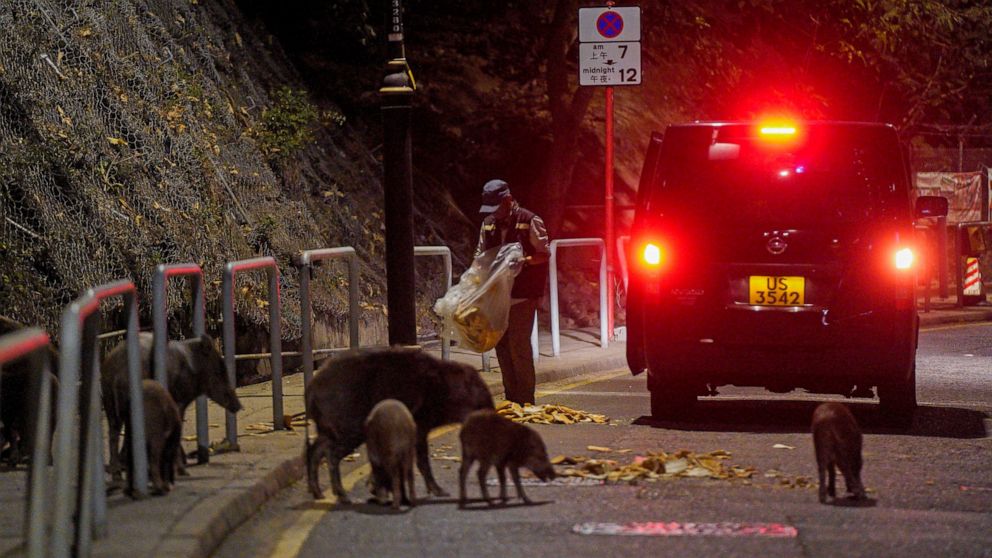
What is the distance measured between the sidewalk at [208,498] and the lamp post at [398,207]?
3.22 ft

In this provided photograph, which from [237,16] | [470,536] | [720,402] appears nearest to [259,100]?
[237,16]

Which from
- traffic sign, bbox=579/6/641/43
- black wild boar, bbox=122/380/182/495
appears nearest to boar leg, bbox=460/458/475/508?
black wild boar, bbox=122/380/182/495

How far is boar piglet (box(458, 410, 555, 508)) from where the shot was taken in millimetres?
8188

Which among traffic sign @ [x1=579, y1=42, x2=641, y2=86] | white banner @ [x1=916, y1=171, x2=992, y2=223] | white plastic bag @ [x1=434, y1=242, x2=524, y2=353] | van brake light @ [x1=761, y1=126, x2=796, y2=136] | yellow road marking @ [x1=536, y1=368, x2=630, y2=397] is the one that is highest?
traffic sign @ [x1=579, y1=42, x2=641, y2=86]

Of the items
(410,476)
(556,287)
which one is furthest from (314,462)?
(556,287)

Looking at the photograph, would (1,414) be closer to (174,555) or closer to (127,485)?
(127,485)

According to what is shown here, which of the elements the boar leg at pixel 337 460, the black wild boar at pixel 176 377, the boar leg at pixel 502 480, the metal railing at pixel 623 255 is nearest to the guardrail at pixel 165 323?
the black wild boar at pixel 176 377

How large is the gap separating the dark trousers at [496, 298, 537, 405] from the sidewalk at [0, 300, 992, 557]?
1.53 metres

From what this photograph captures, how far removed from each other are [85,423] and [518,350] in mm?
6108

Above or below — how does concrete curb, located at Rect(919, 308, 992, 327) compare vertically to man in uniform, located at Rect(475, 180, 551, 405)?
below

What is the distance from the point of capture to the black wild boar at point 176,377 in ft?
27.9

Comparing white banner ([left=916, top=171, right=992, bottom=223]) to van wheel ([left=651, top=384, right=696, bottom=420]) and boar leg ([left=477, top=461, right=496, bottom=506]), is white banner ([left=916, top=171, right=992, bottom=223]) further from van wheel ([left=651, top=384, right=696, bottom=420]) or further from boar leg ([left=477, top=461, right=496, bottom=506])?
boar leg ([left=477, top=461, right=496, bottom=506])

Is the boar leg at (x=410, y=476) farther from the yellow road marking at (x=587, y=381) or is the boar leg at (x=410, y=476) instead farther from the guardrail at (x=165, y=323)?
the yellow road marking at (x=587, y=381)

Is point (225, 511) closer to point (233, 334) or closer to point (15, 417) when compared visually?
point (15, 417)
